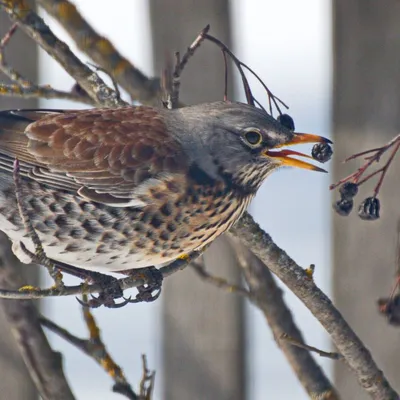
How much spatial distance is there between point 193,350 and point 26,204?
1.50 metres

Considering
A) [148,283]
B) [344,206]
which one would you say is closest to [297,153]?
[344,206]

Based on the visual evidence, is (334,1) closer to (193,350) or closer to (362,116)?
(362,116)

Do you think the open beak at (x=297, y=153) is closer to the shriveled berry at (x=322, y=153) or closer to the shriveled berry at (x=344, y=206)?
the shriveled berry at (x=322, y=153)

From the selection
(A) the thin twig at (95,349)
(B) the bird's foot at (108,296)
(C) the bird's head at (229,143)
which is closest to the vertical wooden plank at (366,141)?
(C) the bird's head at (229,143)

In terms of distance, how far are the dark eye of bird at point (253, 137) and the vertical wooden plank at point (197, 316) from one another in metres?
1.12

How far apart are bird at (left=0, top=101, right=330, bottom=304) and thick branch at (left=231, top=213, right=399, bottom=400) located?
249 mm

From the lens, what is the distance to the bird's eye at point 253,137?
288 cm

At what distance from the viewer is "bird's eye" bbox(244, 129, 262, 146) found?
9.46 feet

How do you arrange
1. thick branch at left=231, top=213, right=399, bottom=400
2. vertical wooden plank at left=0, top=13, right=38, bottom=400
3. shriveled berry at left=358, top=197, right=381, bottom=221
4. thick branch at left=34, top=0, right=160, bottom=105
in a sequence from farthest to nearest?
vertical wooden plank at left=0, top=13, right=38, bottom=400, thick branch at left=34, top=0, right=160, bottom=105, shriveled berry at left=358, top=197, right=381, bottom=221, thick branch at left=231, top=213, right=399, bottom=400

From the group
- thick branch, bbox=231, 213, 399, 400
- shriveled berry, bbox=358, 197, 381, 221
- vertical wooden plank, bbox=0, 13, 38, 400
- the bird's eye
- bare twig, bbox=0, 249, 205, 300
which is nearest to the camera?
bare twig, bbox=0, 249, 205, 300

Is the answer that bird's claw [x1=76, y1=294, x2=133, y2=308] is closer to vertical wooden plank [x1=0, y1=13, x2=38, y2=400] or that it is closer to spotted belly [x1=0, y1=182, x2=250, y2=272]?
spotted belly [x1=0, y1=182, x2=250, y2=272]

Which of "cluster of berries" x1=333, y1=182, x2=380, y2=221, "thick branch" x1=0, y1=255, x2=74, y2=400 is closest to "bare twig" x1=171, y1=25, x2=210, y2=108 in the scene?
"cluster of berries" x1=333, y1=182, x2=380, y2=221

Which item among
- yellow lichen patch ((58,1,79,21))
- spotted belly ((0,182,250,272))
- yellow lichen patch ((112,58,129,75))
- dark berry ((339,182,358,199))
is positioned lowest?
spotted belly ((0,182,250,272))

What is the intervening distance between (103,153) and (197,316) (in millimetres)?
1393
